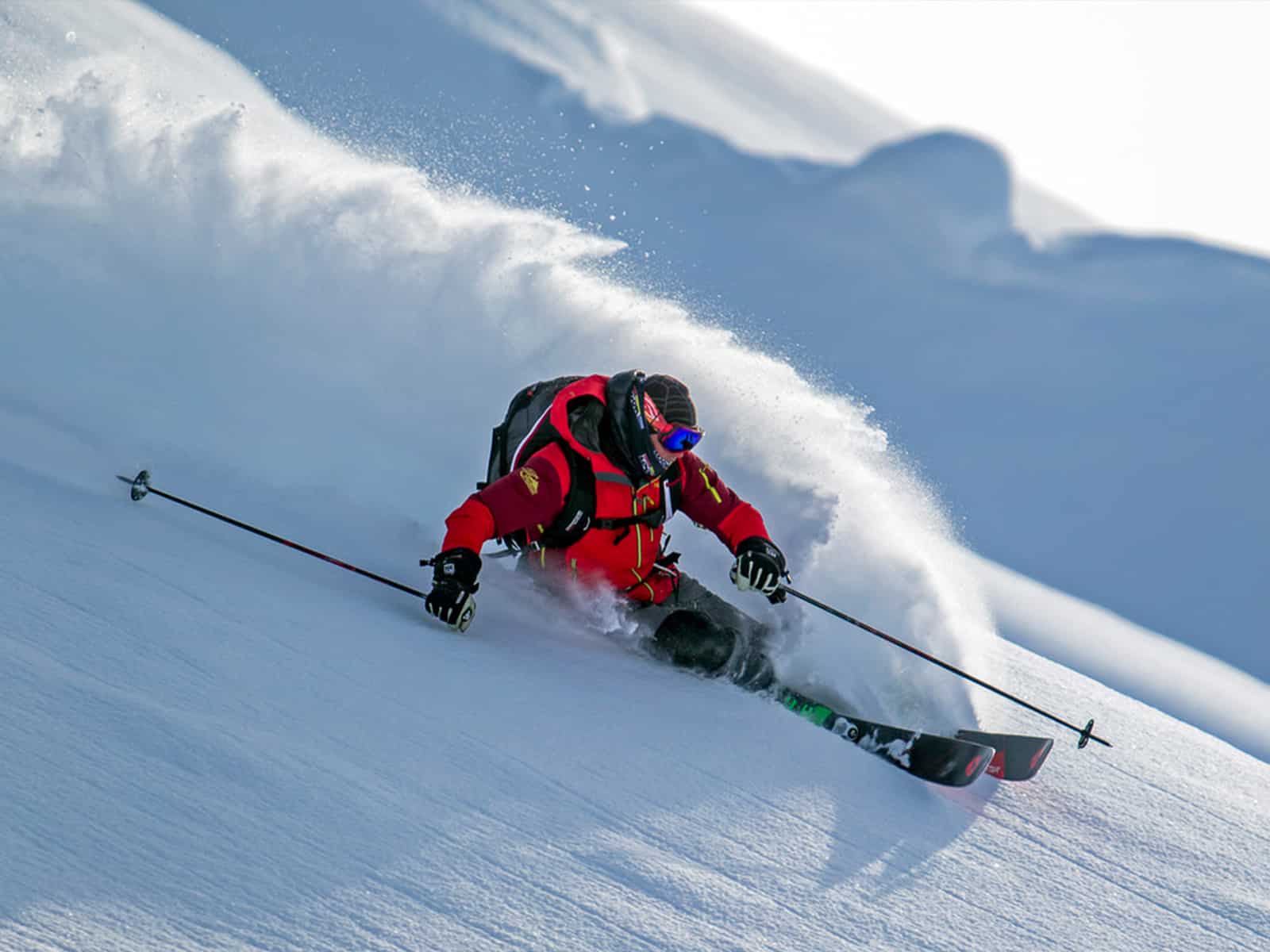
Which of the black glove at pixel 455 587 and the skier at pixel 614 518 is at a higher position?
the skier at pixel 614 518

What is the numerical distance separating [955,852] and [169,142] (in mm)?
7729

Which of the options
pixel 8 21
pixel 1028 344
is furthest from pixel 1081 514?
pixel 8 21

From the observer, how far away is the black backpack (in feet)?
16.5

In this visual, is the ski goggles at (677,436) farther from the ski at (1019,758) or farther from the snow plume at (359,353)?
the ski at (1019,758)

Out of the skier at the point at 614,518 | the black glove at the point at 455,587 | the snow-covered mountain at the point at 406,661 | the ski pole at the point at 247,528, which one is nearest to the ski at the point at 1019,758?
the snow-covered mountain at the point at 406,661

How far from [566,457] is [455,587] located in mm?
782

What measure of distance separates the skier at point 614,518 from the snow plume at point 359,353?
10.1 inches

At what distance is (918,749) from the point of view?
14.5ft

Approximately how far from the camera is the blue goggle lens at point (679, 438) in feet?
16.4

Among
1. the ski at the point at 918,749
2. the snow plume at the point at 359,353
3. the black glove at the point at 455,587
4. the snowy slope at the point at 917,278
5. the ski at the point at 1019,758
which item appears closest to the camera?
the ski at the point at 918,749

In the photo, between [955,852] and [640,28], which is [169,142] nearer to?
[955,852]

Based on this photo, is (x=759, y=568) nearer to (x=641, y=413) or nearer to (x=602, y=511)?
(x=602, y=511)

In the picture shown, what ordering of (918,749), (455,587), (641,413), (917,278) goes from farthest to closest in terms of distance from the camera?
(917,278)
(641,413)
(455,587)
(918,749)

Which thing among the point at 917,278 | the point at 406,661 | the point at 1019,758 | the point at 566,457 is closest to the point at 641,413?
the point at 566,457
